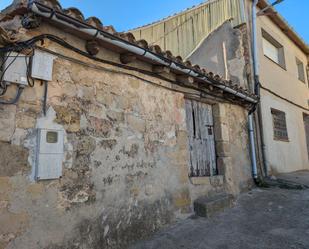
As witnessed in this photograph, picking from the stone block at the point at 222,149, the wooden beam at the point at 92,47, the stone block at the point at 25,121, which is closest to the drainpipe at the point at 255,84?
the stone block at the point at 222,149

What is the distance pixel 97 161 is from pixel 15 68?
4.25 feet

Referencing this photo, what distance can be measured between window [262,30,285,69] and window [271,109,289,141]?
1623mm

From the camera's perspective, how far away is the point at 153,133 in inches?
164

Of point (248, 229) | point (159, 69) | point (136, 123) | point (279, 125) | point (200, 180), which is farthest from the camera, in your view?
point (279, 125)

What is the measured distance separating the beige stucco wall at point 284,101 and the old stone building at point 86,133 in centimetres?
317

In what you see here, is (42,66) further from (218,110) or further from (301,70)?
(301,70)

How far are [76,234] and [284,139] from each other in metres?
6.91

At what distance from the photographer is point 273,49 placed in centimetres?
899

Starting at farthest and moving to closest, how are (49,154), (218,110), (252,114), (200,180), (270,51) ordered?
1. (270,51)
2. (252,114)
3. (218,110)
4. (200,180)
5. (49,154)

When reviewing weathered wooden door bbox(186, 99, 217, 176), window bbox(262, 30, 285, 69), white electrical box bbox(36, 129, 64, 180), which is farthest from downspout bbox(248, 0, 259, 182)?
white electrical box bbox(36, 129, 64, 180)

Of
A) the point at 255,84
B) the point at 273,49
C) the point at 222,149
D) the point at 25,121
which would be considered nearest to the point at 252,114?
the point at 255,84

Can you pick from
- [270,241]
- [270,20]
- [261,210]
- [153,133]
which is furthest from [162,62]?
[270,20]

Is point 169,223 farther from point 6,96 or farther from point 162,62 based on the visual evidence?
point 6,96

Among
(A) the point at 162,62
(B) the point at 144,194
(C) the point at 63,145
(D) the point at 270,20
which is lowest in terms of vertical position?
(B) the point at 144,194
